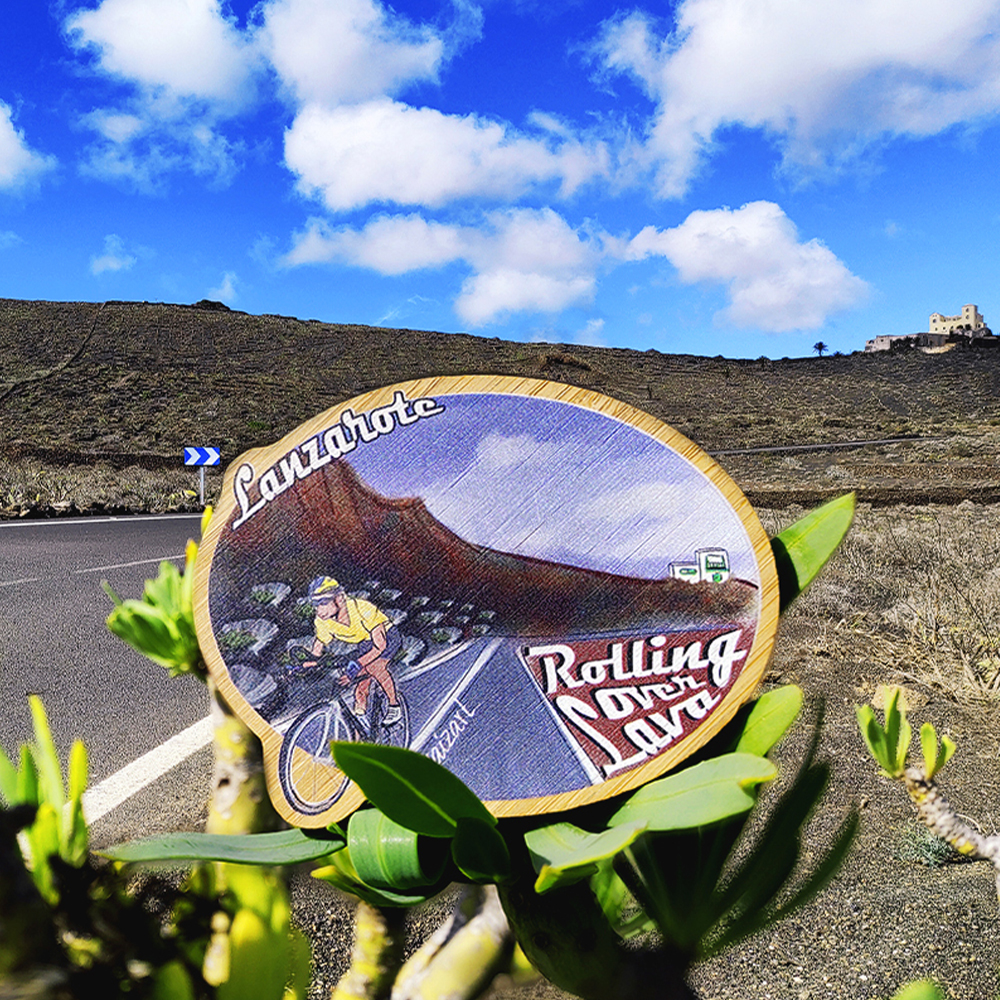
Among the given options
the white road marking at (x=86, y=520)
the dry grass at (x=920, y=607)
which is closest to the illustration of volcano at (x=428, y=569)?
the dry grass at (x=920, y=607)

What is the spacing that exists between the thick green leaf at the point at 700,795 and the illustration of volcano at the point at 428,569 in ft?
0.39

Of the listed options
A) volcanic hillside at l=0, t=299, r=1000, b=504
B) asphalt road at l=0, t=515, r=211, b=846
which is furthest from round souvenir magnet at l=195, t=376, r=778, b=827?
volcanic hillside at l=0, t=299, r=1000, b=504

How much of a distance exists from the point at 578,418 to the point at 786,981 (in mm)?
1171

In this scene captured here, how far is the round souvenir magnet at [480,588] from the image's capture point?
0.57 metres

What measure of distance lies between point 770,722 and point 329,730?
319 mm

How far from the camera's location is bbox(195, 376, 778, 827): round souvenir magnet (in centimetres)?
57

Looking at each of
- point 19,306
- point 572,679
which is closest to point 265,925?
point 572,679

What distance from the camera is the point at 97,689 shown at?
137 inches

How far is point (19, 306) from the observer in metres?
38.7

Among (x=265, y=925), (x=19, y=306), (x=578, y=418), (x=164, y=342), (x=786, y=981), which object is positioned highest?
(x=19, y=306)

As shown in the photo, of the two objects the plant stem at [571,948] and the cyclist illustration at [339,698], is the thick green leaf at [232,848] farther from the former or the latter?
the plant stem at [571,948]

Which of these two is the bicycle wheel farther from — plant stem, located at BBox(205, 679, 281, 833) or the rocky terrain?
the rocky terrain

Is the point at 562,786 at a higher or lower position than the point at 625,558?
lower

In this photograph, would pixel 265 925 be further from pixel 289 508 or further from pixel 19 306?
pixel 19 306
